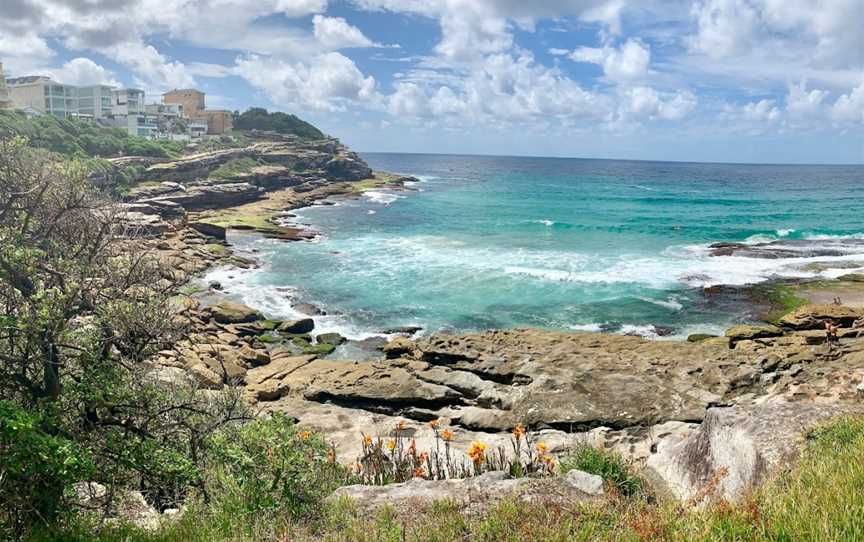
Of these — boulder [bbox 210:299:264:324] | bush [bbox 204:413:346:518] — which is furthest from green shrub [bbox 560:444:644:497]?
boulder [bbox 210:299:264:324]

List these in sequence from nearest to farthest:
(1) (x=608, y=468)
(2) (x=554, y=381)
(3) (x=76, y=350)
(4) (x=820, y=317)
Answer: (1) (x=608, y=468), (3) (x=76, y=350), (2) (x=554, y=381), (4) (x=820, y=317)

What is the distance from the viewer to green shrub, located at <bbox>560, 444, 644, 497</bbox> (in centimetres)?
704

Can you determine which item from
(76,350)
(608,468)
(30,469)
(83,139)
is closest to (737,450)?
(608,468)

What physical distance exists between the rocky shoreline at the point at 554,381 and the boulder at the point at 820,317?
0.17ft

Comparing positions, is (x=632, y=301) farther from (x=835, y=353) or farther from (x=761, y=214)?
(x=761, y=214)

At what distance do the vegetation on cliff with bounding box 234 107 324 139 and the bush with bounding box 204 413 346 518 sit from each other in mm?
120855

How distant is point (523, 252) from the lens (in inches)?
1758

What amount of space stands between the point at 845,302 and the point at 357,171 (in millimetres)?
89237

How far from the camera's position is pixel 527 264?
39719 mm

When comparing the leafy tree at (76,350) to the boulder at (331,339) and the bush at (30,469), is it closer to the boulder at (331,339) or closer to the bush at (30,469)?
the bush at (30,469)

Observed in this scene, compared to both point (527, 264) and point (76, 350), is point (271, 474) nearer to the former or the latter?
point (76, 350)

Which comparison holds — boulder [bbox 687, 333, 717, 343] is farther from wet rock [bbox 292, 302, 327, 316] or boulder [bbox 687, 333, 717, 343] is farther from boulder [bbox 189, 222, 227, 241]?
boulder [bbox 189, 222, 227, 241]

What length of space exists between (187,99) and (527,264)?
12299 cm

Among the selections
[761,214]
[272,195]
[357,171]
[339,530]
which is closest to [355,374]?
[339,530]
